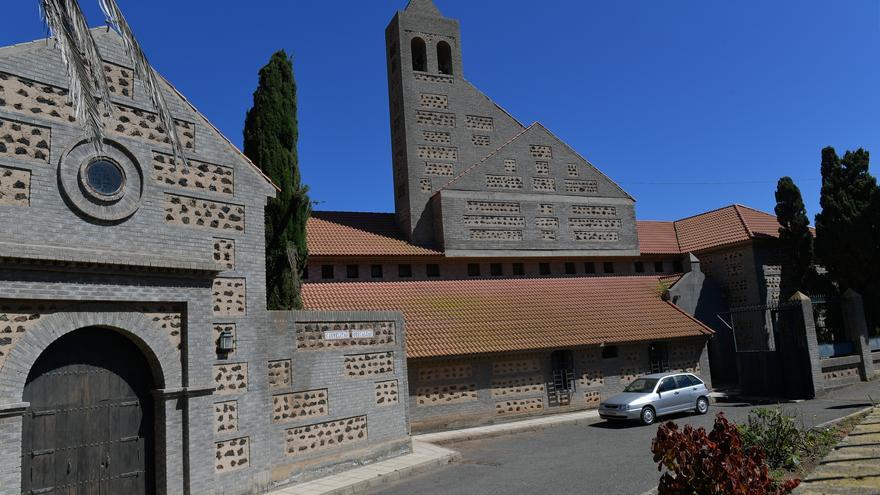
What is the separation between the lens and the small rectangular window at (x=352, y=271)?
21.3 meters

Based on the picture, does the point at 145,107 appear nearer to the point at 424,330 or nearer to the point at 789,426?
the point at 424,330

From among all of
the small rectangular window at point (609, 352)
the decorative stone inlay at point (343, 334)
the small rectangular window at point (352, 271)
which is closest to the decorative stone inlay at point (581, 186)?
the small rectangular window at point (609, 352)

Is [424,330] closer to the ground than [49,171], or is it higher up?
closer to the ground

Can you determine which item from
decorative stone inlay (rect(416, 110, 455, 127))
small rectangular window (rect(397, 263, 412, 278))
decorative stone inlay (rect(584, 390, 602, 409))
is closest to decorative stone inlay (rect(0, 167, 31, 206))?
small rectangular window (rect(397, 263, 412, 278))

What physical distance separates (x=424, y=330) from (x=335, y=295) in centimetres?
322

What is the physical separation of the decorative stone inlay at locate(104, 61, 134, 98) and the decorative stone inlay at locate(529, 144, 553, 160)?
55.1 ft

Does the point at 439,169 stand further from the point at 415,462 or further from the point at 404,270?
the point at 415,462

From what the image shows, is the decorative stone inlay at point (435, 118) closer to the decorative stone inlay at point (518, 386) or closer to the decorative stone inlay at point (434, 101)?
the decorative stone inlay at point (434, 101)

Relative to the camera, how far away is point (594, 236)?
993 inches

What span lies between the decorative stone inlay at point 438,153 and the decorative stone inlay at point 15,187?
52.4 ft

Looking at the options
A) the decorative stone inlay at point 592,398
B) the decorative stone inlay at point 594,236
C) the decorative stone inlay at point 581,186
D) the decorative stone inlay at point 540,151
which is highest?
the decorative stone inlay at point 540,151

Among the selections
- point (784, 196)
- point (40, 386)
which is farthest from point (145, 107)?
point (784, 196)

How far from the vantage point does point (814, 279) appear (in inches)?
991

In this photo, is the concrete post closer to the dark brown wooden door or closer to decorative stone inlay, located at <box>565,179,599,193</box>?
decorative stone inlay, located at <box>565,179,599,193</box>
